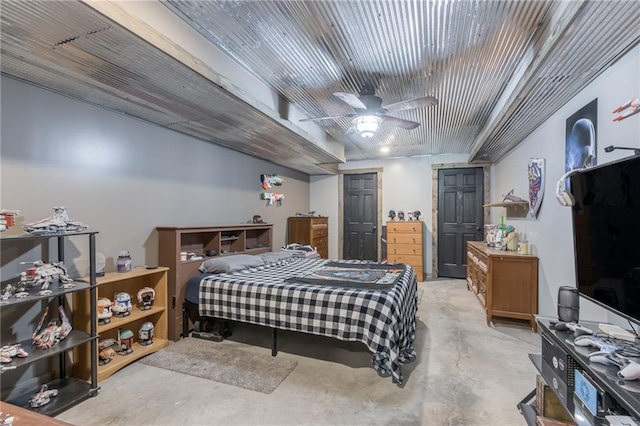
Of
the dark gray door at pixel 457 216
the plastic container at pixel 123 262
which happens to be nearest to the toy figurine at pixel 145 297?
the plastic container at pixel 123 262

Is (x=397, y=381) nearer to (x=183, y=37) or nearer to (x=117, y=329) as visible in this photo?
(x=117, y=329)

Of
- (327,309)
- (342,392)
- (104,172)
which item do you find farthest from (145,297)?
(342,392)

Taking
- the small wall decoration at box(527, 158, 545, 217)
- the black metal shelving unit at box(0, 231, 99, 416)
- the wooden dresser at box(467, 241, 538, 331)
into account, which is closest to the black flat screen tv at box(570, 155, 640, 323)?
the small wall decoration at box(527, 158, 545, 217)

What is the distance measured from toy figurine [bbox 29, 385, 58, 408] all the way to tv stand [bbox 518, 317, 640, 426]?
317 cm

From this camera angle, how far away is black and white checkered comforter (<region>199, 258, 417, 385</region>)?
7.55 feet

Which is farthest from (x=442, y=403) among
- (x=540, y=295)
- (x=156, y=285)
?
(x=156, y=285)

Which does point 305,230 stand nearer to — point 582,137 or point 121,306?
point 121,306

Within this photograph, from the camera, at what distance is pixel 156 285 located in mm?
3008

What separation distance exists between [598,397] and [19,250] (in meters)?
3.56

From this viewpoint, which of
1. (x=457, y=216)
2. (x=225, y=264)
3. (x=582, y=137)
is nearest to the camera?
(x=582, y=137)

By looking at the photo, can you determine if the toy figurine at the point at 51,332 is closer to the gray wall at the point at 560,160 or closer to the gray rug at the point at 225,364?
the gray rug at the point at 225,364

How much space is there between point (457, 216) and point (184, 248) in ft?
17.3

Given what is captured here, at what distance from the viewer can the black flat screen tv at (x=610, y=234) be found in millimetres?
1323

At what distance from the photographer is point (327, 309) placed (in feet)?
8.32
